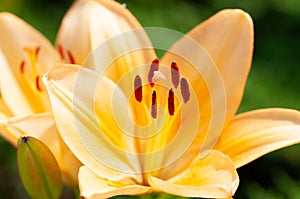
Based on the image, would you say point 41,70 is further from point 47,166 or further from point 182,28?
point 182,28

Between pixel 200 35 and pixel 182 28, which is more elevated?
pixel 200 35

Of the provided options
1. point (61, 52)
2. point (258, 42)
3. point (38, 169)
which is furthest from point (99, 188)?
point (258, 42)

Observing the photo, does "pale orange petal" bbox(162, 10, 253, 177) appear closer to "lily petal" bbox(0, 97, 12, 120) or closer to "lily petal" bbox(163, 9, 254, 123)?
"lily petal" bbox(163, 9, 254, 123)

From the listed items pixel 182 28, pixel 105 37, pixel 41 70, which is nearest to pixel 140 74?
Answer: pixel 105 37

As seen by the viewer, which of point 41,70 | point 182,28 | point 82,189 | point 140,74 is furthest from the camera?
point 182,28

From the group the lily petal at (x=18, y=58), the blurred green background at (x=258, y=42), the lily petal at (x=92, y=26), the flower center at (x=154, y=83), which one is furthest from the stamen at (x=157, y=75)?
the blurred green background at (x=258, y=42)

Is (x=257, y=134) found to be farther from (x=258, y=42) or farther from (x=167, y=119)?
(x=258, y=42)
